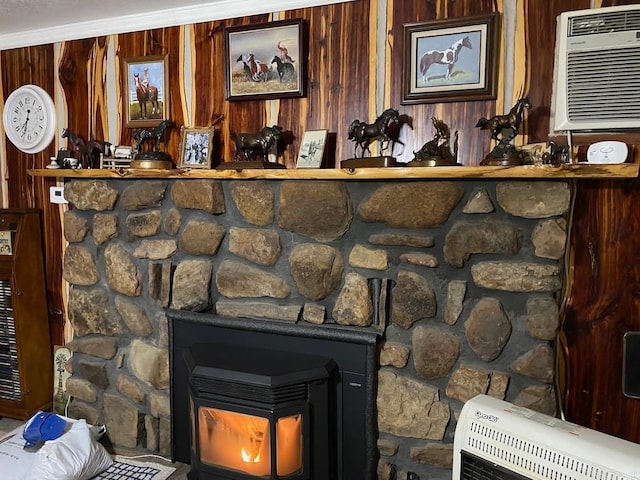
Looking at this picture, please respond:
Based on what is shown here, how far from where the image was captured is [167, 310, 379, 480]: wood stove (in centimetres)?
177

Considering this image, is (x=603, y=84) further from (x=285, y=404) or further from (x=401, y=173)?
(x=285, y=404)

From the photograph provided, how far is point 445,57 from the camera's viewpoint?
74.0 inches

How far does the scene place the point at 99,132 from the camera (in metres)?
2.54

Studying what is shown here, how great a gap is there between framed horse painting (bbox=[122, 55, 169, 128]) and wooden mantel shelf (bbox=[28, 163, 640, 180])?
43cm

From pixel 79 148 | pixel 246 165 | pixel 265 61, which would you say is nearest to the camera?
pixel 246 165

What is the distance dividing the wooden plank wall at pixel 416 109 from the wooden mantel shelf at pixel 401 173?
319 millimetres

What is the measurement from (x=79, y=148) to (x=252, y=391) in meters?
1.63

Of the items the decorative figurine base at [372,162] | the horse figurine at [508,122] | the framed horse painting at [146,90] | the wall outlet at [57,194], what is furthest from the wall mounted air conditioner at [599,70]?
the wall outlet at [57,194]

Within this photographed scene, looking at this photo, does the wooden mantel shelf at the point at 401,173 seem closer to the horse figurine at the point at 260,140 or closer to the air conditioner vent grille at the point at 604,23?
the horse figurine at the point at 260,140

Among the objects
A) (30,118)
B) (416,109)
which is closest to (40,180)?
(30,118)

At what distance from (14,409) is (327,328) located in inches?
76.9

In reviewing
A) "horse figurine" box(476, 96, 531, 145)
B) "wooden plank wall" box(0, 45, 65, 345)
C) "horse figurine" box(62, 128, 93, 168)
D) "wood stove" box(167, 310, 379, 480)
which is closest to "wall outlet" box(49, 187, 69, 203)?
"wooden plank wall" box(0, 45, 65, 345)

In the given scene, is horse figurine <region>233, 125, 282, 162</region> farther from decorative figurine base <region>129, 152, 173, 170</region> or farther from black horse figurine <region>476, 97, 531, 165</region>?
black horse figurine <region>476, 97, 531, 165</region>

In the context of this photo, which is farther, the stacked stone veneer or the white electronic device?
the stacked stone veneer
